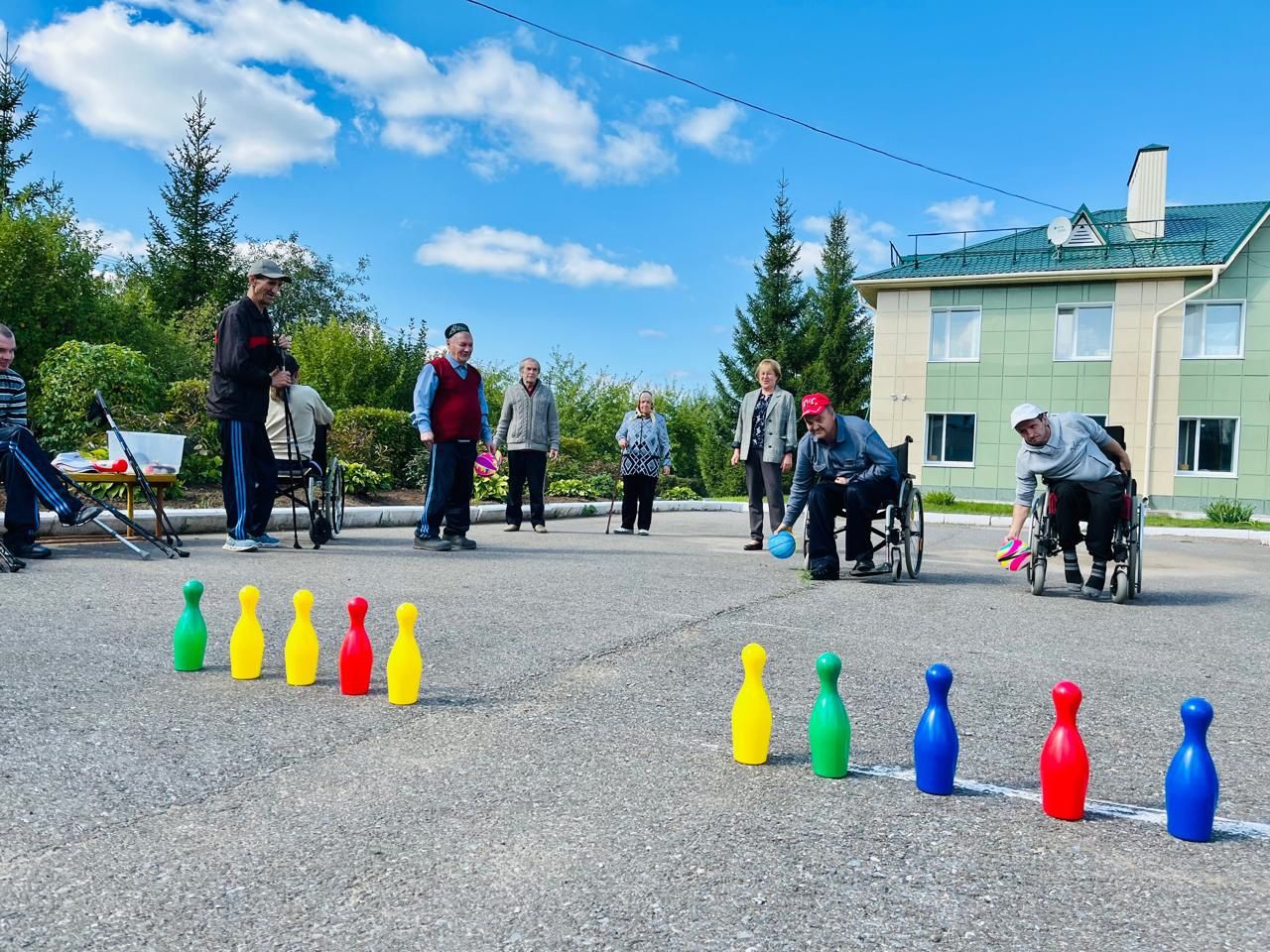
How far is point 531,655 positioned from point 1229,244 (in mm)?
25243

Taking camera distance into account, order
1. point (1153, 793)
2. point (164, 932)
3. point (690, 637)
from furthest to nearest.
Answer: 1. point (690, 637)
2. point (1153, 793)
3. point (164, 932)

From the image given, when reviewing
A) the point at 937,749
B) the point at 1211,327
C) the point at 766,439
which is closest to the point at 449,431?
the point at 766,439

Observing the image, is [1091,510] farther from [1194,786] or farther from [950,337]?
[950,337]

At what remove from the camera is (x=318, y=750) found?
10.6ft

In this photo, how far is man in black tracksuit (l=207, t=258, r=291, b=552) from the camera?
8219mm

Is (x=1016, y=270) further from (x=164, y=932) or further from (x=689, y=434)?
(x=164, y=932)

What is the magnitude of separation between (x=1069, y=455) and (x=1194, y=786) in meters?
5.13

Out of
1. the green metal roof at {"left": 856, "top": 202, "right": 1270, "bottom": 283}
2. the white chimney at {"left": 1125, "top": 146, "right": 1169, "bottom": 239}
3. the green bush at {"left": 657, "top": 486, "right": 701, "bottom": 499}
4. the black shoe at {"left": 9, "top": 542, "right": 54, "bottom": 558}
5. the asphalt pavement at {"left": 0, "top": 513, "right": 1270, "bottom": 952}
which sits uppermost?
the white chimney at {"left": 1125, "top": 146, "right": 1169, "bottom": 239}

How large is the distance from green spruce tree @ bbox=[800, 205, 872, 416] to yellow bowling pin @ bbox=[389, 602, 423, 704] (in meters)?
33.9

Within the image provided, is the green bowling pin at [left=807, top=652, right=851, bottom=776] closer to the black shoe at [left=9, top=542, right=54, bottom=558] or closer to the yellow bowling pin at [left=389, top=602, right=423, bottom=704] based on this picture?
the yellow bowling pin at [left=389, top=602, right=423, bottom=704]

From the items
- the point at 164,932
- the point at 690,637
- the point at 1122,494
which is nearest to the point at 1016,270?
the point at 1122,494

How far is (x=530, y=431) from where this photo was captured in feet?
38.7

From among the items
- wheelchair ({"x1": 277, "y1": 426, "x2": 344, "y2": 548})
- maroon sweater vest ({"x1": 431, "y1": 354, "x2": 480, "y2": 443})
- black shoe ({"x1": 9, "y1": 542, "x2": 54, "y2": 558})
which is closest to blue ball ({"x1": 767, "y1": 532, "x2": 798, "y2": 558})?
maroon sweater vest ({"x1": 431, "y1": 354, "x2": 480, "y2": 443})

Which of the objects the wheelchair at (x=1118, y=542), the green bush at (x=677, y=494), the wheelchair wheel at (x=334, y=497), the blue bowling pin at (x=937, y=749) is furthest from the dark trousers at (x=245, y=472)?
the green bush at (x=677, y=494)
